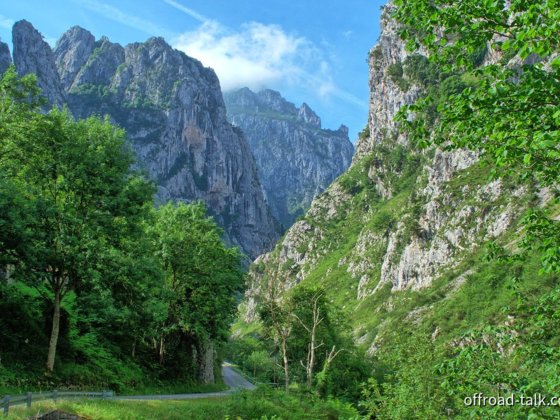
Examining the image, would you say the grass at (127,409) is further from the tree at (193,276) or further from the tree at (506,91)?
the tree at (506,91)

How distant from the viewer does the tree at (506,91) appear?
24.5ft

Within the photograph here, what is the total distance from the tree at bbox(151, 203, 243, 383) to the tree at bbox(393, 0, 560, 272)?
3064 centimetres

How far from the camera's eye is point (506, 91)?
7.65 metres

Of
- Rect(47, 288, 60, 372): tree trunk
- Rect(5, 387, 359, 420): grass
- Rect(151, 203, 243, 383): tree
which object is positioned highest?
Rect(151, 203, 243, 383): tree

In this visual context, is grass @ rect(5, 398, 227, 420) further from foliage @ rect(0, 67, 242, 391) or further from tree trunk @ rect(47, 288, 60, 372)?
tree trunk @ rect(47, 288, 60, 372)

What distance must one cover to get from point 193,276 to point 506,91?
34719mm

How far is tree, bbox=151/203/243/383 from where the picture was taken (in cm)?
3825

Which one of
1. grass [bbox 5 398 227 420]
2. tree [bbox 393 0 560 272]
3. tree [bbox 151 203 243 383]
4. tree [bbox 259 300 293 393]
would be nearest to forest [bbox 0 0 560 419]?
tree [bbox 393 0 560 272]

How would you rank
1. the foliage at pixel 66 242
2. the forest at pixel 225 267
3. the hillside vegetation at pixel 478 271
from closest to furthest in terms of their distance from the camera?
the hillside vegetation at pixel 478 271 → the forest at pixel 225 267 → the foliage at pixel 66 242

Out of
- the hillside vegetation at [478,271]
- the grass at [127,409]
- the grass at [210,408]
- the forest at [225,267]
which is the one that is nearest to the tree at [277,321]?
the hillside vegetation at [478,271]

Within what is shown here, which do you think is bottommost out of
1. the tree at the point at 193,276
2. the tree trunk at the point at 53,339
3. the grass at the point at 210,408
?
the grass at the point at 210,408

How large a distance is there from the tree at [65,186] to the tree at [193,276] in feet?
39.7

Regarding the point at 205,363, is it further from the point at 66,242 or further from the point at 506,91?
the point at 506,91

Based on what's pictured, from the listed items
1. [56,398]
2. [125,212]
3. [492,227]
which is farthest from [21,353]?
[492,227]
